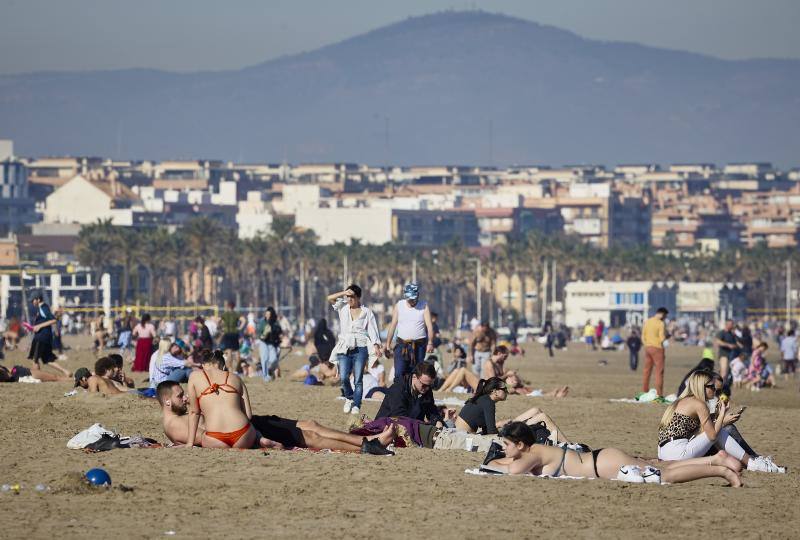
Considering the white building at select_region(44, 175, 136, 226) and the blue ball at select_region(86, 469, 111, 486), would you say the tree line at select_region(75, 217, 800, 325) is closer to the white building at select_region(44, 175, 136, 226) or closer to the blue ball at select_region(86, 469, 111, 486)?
the white building at select_region(44, 175, 136, 226)

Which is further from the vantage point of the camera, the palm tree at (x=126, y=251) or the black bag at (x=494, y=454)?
the palm tree at (x=126, y=251)

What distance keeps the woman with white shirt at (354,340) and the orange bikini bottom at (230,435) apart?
4412mm

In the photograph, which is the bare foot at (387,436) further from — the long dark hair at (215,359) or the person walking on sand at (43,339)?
the person walking on sand at (43,339)

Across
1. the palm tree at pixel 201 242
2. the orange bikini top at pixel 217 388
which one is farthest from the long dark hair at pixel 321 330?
the palm tree at pixel 201 242

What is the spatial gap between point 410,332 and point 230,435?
4.65 metres

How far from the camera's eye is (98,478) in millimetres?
12953

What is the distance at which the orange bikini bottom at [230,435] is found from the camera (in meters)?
14.9

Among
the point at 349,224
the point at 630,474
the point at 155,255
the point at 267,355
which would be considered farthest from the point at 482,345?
the point at 349,224

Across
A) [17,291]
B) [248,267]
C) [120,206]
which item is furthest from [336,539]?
[120,206]

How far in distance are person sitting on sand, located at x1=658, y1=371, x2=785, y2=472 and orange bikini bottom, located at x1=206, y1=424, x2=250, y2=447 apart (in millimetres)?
3408

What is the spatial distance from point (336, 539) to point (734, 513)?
10.1ft

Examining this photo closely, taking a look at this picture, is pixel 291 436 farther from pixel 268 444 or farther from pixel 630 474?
pixel 630 474

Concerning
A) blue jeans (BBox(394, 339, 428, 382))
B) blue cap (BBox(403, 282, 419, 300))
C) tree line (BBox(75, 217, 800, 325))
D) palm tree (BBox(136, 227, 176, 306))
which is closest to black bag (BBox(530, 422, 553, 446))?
blue jeans (BBox(394, 339, 428, 382))

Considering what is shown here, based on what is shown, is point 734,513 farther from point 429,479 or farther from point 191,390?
point 191,390
